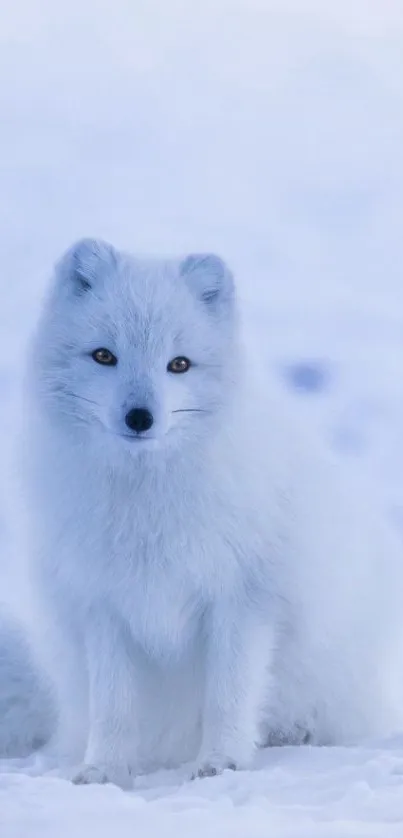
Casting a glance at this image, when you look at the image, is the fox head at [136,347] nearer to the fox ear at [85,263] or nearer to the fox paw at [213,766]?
the fox ear at [85,263]

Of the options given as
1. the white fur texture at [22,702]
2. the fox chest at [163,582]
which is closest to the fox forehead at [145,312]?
the fox chest at [163,582]

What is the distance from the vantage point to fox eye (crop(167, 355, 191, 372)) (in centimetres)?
162

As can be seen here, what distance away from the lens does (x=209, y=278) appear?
5.64 ft

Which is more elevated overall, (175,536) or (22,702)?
(175,536)

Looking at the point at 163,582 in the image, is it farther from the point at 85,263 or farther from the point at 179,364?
the point at 85,263

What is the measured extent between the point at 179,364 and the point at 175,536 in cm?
26

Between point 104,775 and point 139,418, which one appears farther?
point 104,775

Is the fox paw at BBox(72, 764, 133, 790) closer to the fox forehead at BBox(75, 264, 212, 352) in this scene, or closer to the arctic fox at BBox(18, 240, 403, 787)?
the arctic fox at BBox(18, 240, 403, 787)

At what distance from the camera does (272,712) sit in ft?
6.29

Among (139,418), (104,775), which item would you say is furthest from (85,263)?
(104,775)

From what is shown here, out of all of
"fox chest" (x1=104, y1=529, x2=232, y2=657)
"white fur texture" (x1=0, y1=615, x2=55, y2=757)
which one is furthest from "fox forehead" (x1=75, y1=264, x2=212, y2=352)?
"white fur texture" (x1=0, y1=615, x2=55, y2=757)

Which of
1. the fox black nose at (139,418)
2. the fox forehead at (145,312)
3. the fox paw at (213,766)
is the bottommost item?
the fox paw at (213,766)

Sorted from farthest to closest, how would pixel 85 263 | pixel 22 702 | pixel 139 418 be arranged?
pixel 22 702
pixel 85 263
pixel 139 418

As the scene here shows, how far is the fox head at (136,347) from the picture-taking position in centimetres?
158
